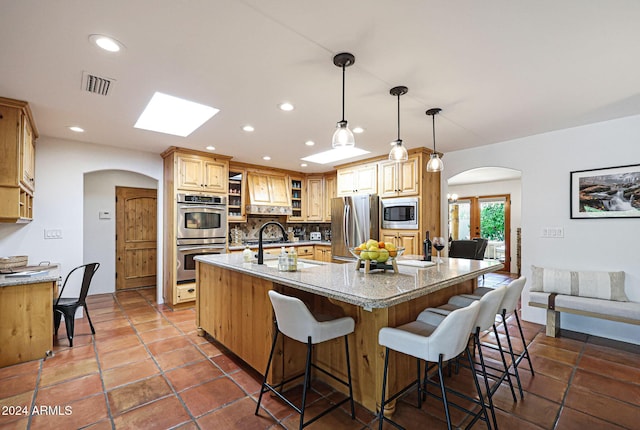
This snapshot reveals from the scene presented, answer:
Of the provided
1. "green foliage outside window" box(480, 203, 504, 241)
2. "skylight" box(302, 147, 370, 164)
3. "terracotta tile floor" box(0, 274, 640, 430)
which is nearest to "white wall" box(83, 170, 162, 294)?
"terracotta tile floor" box(0, 274, 640, 430)

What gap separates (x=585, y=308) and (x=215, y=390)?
3679 mm

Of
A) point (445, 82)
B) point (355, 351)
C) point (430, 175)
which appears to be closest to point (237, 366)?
point (355, 351)

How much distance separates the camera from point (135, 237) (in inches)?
225

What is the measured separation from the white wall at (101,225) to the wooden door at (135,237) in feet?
0.32

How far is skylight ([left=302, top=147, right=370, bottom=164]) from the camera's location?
4809 millimetres

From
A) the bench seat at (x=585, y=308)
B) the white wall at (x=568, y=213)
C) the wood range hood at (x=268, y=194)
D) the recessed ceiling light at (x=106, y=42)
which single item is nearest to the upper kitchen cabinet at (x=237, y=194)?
the wood range hood at (x=268, y=194)

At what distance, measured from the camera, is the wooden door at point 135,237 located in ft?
18.3

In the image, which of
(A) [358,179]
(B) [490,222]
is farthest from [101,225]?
(B) [490,222]

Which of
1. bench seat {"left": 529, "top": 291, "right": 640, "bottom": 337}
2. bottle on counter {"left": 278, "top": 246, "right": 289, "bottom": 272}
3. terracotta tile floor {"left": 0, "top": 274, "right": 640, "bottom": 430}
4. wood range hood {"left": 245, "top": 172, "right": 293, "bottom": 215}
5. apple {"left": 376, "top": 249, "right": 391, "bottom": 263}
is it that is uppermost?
wood range hood {"left": 245, "top": 172, "right": 293, "bottom": 215}

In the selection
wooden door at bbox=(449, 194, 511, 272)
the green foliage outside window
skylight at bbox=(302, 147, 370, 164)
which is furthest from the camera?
the green foliage outside window

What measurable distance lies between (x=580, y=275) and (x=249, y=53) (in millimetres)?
4056

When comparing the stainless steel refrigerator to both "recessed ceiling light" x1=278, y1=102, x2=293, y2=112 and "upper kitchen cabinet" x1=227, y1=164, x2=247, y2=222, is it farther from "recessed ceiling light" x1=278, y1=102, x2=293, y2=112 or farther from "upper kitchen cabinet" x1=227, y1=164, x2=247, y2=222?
"recessed ceiling light" x1=278, y1=102, x2=293, y2=112

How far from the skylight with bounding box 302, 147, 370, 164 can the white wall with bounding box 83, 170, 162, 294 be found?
2.90m

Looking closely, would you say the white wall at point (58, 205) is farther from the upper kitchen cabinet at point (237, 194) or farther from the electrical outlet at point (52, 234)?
the upper kitchen cabinet at point (237, 194)
